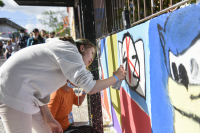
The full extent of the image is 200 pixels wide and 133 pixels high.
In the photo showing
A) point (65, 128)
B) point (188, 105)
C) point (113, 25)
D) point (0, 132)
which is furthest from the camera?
point (0, 132)

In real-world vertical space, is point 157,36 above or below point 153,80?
above

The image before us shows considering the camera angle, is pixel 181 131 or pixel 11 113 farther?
pixel 11 113

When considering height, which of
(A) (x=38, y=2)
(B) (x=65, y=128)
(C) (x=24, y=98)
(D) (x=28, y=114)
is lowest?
(B) (x=65, y=128)

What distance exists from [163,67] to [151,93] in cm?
31

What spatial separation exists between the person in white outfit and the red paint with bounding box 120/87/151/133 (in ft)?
1.68

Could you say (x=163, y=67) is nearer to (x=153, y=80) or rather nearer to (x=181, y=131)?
(x=153, y=80)

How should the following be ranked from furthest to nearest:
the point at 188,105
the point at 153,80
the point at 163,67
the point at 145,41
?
the point at 145,41
the point at 153,80
the point at 163,67
the point at 188,105

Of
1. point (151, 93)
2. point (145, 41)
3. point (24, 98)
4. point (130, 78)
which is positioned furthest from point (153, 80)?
point (24, 98)

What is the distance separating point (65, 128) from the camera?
2.25 m

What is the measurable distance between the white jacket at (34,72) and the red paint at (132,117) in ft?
2.03

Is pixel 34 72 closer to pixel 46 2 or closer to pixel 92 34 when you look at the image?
pixel 92 34

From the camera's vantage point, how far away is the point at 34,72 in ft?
5.21

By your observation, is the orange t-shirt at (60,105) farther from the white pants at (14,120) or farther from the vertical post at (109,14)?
the vertical post at (109,14)

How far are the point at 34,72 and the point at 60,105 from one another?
2.47 feet
